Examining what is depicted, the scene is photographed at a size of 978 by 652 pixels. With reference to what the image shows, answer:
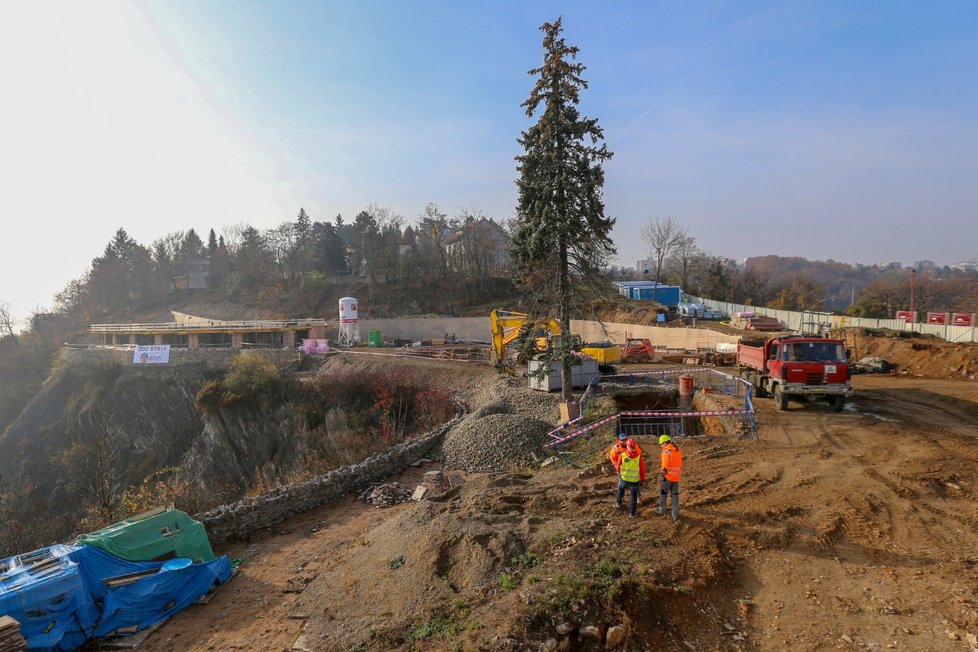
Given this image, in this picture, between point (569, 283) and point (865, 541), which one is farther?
point (569, 283)

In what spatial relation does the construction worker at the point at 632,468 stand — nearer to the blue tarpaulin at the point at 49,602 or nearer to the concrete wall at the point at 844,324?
the blue tarpaulin at the point at 49,602

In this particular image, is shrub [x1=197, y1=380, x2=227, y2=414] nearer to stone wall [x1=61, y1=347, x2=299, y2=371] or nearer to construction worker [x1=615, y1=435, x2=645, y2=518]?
stone wall [x1=61, y1=347, x2=299, y2=371]

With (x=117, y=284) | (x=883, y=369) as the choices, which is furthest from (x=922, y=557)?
(x=117, y=284)

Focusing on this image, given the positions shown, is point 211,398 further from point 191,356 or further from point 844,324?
point 844,324

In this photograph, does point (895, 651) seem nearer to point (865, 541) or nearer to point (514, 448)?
point (865, 541)

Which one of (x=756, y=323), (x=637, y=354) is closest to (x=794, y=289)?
(x=756, y=323)

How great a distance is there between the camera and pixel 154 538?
8.12 metres

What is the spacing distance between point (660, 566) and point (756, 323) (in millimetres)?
36286

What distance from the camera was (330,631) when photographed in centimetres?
631

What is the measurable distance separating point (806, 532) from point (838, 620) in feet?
7.14

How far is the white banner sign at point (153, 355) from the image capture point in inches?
1540

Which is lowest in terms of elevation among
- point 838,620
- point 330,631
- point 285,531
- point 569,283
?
point 285,531

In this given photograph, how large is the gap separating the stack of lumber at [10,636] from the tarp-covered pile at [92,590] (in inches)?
11.4

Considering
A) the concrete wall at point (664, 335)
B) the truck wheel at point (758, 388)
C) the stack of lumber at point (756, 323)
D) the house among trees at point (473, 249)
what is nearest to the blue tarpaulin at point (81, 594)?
the truck wheel at point (758, 388)
